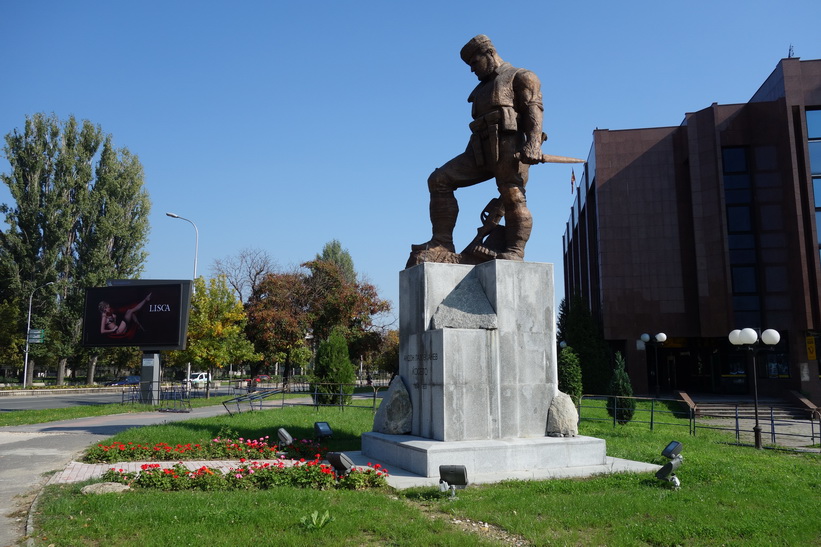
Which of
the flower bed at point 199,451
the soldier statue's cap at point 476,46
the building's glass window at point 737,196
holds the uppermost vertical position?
the building's glass window at point 737,196

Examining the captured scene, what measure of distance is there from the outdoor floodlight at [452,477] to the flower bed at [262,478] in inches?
33.2

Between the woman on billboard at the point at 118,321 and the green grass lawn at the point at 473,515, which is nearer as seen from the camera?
the green grass lawn at the point at 473,515

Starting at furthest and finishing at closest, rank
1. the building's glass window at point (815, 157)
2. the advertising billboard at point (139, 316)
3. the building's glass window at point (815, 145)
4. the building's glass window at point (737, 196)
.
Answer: the building's glass window at point (737, 196) < the building's glass window at point (815, 157) < the building's glass window at point (815, 145) < the advertising billboard at point (139, 316)

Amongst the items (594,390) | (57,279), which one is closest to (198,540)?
(594,390)

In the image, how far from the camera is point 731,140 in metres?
32.4

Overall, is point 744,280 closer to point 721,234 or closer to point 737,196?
point 721,234

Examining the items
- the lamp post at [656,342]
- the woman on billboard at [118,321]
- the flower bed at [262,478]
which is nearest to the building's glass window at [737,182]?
the lamp post at [656,342]

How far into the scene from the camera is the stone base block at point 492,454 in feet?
24.2

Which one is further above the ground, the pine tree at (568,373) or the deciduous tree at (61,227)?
the deciduous tree at (61,227)

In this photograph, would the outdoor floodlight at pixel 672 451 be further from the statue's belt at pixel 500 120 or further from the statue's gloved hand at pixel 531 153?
the statue's belt at pixel 500 120

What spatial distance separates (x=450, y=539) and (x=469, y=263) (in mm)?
4951

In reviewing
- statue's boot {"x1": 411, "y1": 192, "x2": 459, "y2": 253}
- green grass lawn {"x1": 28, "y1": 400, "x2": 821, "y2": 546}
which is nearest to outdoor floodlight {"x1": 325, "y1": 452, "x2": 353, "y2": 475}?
green grass lawn {"x1": 28, "y1": 400, "x2": 821, "y2": 546}

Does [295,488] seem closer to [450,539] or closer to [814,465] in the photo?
[450,539]

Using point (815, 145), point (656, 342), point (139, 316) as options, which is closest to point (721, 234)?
point (815, 145)
